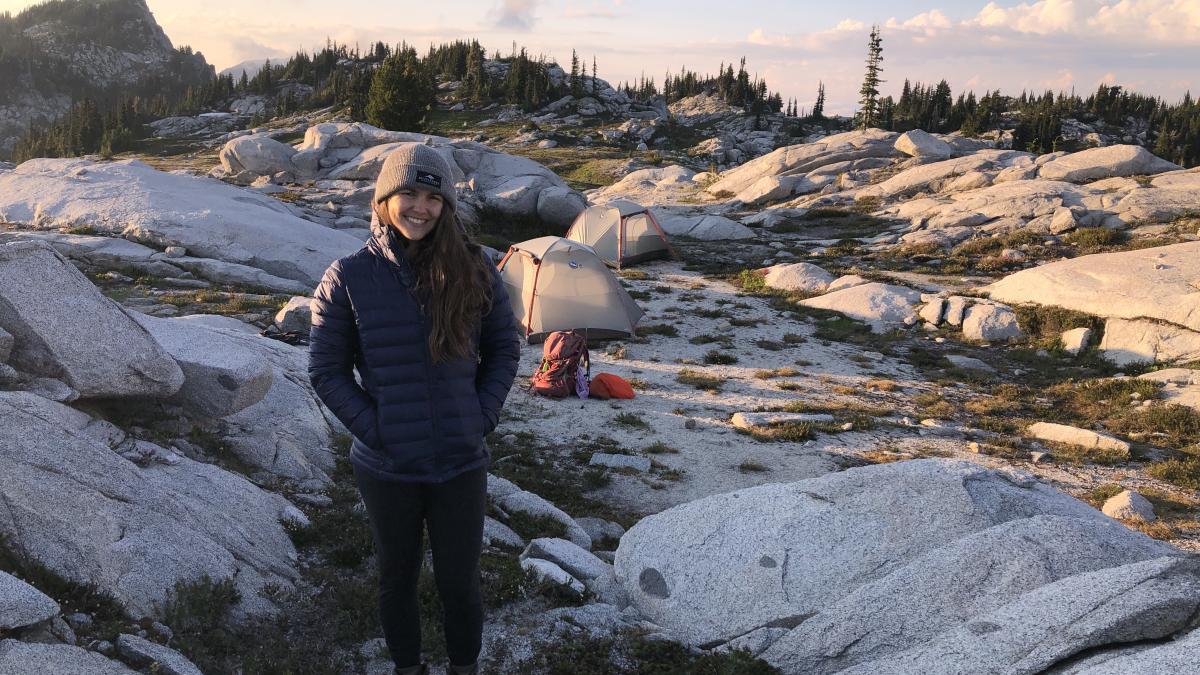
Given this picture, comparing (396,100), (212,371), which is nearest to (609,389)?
(212,371)

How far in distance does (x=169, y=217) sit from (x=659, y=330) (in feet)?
52.8

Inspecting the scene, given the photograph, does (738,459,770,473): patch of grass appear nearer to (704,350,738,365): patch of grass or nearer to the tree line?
(704,350,738,365): patch of grass

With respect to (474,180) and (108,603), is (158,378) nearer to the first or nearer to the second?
(108,603)

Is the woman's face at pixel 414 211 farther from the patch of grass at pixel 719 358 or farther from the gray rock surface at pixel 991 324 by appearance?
the gray rock surface at pixel 991 324

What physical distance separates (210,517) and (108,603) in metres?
1.41

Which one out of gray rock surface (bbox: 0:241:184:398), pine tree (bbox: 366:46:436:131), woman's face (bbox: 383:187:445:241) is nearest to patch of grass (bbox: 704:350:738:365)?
gray rock surface (bbox: 0:241:184:398)

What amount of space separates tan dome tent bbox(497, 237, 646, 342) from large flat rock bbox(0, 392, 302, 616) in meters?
12.2

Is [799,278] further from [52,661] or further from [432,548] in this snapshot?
[52,661]

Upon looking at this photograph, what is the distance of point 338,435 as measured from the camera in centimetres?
1012

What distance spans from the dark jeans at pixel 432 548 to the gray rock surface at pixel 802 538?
2335mm

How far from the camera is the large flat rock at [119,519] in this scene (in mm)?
5109

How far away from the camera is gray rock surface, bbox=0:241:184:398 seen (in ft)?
23.1

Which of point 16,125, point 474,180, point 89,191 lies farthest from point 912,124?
point 16,125

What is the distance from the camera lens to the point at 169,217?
22.9 meters
